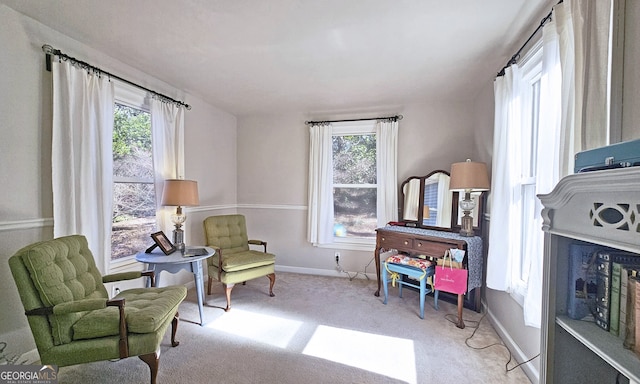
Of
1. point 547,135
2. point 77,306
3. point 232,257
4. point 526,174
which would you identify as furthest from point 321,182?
point 77,306

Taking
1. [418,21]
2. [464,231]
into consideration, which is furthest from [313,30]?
[464,231]

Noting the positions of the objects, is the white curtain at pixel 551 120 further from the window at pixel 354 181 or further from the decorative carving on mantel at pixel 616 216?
the window at pixel 354 181

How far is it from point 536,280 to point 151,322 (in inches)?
89.6

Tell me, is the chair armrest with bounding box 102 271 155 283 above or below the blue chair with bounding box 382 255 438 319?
above

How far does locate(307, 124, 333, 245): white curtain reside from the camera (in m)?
3.86

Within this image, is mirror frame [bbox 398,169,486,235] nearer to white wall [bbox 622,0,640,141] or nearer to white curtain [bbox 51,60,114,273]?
white wall [bbox 622,0,640,141]

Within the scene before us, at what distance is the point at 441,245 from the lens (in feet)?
8.86

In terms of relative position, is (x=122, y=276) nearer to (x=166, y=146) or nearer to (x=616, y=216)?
(x=166, y=146)

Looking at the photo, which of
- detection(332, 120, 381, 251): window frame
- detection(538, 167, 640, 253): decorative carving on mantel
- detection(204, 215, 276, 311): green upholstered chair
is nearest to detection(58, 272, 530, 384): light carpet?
detection(204, 215, 276, 311): green upholstered chair

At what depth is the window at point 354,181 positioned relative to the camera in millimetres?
3838

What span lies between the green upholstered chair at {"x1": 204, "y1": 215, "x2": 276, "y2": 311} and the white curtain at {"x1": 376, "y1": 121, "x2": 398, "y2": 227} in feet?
5.12

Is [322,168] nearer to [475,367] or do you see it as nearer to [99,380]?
[475,367]

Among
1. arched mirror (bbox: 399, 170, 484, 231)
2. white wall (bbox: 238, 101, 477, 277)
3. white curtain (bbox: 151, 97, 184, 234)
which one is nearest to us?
white curtain (bbox: 151, 97, 184, 234)

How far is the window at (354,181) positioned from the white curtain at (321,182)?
0.45 ft
